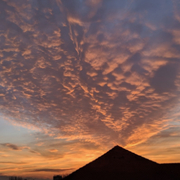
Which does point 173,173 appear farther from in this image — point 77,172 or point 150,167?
point 77,172

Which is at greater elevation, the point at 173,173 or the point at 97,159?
the point at 97,159

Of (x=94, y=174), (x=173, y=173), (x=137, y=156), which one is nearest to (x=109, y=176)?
(x=94, y=174)

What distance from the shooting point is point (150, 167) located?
1603 cm

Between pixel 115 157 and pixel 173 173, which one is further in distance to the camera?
pixel 115 157

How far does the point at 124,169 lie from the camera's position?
16.2 meters

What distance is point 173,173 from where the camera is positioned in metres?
15.5

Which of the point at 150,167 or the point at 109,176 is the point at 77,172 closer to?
the point at 109,176

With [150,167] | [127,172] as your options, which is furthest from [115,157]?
[150,167]

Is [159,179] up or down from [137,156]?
down

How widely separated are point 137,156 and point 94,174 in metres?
4.02

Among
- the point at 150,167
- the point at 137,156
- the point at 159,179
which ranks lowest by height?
the point at 159,179

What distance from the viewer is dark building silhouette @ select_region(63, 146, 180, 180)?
15.5 metres

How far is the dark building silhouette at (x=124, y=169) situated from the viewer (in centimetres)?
1555

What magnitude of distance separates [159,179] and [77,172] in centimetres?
696
